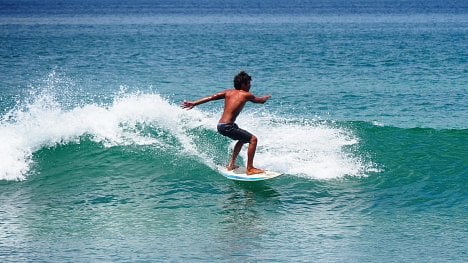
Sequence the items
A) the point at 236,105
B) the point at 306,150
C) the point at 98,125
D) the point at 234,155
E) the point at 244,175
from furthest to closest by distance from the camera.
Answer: the point at 98,125, the point at 306,150, the point at 234,155, the point at 244,175, the point at 236,105

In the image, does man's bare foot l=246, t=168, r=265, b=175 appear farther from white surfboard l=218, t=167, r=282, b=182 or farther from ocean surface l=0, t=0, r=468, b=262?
ocean surface l=0, t=0, r=468, b=262

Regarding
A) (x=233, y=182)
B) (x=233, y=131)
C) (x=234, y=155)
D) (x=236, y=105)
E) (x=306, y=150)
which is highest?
(x=236, y=105)

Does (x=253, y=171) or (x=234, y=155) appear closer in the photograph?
(x=253, y=171)

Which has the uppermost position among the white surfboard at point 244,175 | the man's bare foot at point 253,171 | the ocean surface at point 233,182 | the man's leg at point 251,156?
the man's leg at point 251,156

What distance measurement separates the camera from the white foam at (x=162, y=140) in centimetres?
1285

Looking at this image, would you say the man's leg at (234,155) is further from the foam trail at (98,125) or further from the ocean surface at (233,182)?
the foam trail at (98,125)

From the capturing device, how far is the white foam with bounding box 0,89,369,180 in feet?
42.2

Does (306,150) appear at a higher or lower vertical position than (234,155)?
lower

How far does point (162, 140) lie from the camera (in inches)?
571

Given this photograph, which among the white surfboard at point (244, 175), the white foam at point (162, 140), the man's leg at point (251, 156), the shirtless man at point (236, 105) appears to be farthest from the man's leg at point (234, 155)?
the white foam at point (162, 140)

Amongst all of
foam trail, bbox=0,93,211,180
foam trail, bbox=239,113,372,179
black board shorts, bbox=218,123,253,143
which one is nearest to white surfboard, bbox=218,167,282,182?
black board shorts, bbox=218,123,253,143

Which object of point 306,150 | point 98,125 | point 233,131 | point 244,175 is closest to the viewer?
point 233,131

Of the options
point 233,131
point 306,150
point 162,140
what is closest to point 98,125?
point 162,140

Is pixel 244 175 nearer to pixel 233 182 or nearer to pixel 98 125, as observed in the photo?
pixel 233 182
